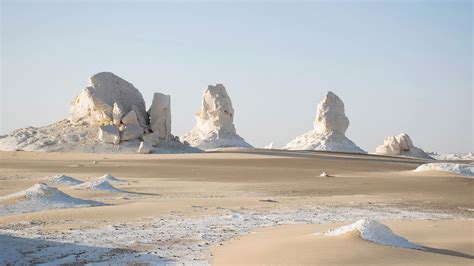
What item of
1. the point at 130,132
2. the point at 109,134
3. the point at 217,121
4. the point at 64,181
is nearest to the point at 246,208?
the point at 64,181

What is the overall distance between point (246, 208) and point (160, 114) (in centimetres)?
2877

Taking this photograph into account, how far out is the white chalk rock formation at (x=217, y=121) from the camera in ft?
183

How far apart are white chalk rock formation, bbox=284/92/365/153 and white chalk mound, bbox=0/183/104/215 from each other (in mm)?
41759

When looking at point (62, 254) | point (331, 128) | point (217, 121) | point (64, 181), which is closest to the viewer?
point (62, 254)

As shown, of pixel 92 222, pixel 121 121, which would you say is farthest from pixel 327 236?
pixel 121 121

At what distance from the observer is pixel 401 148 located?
58500mm

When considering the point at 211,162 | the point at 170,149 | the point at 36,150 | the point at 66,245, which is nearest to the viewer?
the point at 66,245

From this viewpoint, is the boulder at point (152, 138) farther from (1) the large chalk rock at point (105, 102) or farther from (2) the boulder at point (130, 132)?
(1) the large chalk rock at point (105, 102)

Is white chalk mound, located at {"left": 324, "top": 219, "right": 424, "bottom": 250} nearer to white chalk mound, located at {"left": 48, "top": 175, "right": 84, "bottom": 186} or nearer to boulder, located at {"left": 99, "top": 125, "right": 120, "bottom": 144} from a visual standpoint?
white chalk mound, located at {"left": 48, "top": 175, "right": 84, "bottom": 186}

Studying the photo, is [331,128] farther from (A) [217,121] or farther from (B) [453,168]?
(B) [453,168]

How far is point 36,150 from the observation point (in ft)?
129

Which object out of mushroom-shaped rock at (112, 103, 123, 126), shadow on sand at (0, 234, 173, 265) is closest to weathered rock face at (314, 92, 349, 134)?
mushroom-shaped rock at (112, 103, 123, 126)

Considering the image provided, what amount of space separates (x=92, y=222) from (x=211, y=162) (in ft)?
74.4

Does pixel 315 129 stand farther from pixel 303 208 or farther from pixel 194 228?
pixel 194 228
